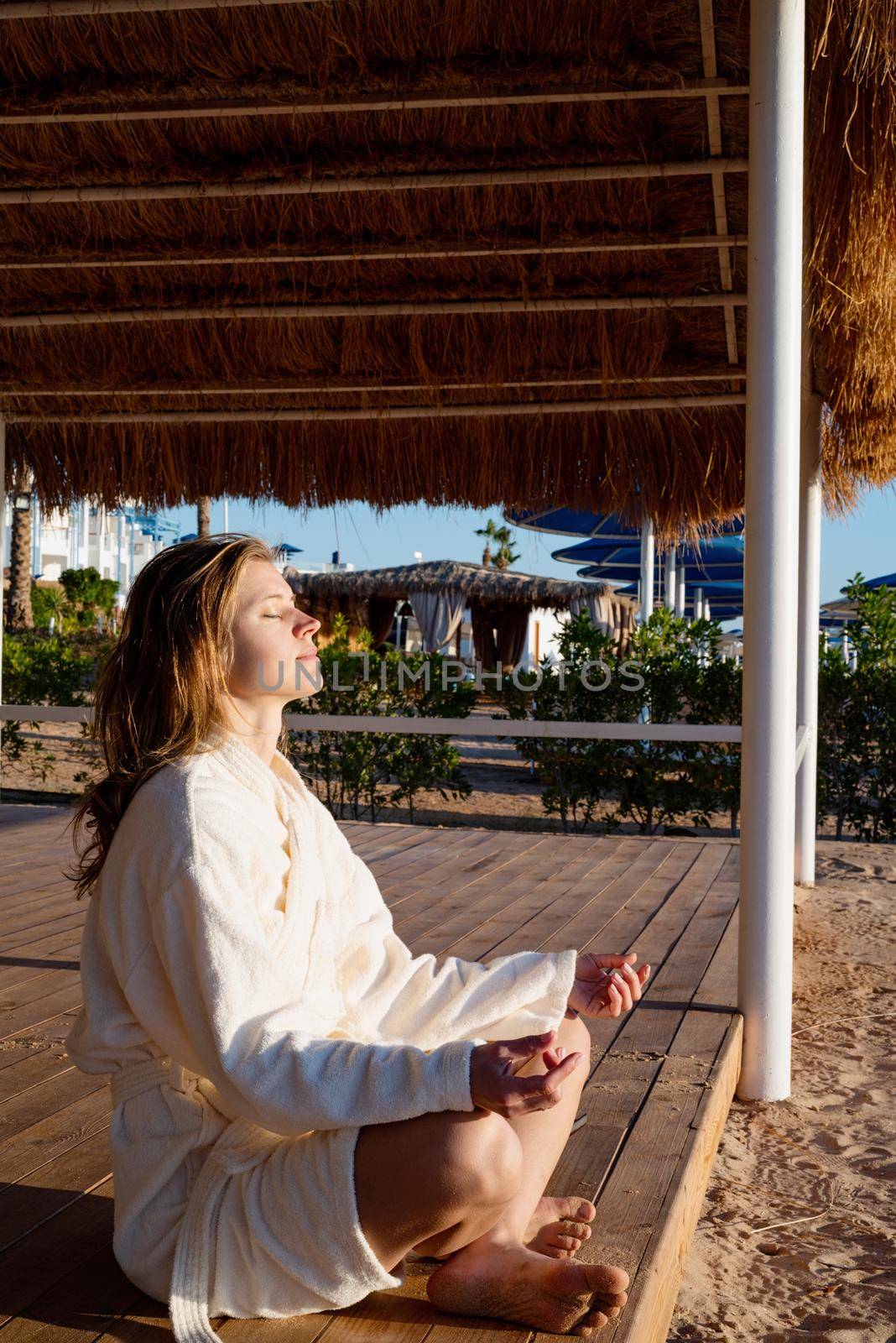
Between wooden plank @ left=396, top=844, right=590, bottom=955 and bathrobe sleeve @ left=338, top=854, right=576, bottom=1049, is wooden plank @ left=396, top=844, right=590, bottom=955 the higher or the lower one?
the lower one

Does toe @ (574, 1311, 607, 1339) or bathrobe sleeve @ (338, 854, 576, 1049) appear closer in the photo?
toe @ (574, 1311, 607, 1339)

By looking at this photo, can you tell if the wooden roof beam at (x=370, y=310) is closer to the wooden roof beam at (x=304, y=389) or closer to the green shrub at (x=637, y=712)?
the wooden roof beam at (x=304, y=389)

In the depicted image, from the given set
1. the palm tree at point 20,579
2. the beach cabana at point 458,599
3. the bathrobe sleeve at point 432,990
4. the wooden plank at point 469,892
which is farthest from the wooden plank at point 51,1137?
the beach cabana at point 458,599

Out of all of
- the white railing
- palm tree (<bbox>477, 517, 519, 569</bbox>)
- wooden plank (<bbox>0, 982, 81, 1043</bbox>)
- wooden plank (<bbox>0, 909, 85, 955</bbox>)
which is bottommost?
wooden plank (<bbox>0, 982, 81, 1043</bbox>)

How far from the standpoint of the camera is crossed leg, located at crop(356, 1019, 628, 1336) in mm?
1178

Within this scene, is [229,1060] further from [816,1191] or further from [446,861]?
[446,861]

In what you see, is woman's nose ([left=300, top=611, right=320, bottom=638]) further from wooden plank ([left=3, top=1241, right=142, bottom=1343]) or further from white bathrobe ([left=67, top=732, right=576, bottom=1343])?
wooden plank ([left=3, top=1241, right=142, bottom=1343])

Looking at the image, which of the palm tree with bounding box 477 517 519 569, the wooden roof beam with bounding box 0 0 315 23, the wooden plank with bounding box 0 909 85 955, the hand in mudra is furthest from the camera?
the palm tree with bounding box 477 517 519 569

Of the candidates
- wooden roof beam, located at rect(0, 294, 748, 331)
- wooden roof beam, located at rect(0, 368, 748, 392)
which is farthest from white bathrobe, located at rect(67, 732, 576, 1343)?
wooden roof beam, located at rect(0, 368, 748, 392)

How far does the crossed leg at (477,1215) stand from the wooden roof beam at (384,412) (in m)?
3.22

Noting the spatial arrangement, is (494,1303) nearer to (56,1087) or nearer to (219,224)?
(56,1087)

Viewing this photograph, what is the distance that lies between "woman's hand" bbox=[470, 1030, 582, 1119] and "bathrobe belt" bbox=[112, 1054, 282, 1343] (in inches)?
11.2

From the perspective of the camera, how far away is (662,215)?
144 inches

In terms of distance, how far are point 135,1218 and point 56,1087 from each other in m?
0.86
